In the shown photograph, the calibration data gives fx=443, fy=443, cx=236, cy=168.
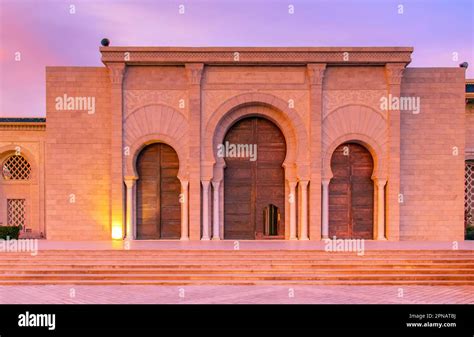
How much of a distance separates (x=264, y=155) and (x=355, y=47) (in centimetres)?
512

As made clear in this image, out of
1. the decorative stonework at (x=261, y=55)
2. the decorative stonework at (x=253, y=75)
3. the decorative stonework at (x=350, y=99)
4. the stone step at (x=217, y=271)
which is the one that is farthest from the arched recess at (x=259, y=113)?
the stone step at (x=217, y=271)

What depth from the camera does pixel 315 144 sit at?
16141 millimetres

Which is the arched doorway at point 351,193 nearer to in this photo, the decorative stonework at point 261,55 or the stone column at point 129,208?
the decorative stonework at point 261,55

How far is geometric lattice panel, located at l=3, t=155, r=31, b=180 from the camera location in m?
21.7

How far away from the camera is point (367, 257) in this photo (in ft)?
41.8

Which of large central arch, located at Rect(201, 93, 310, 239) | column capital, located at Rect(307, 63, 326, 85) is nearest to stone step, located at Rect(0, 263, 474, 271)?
large central arch, located at Rect(201, 93, 310, 239)

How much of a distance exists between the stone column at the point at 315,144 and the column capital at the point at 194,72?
13.0 feet

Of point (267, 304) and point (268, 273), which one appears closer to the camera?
point (267, 304)

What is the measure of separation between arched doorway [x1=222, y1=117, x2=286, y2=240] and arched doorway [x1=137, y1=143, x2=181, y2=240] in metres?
1.92

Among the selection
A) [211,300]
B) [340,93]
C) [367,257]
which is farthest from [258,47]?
[211,300]

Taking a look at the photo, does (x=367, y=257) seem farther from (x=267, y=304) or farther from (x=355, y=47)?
(x=355, y=47)

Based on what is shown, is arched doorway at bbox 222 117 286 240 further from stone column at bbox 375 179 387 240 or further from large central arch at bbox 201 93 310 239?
stone column at bbox 375 179 387 240

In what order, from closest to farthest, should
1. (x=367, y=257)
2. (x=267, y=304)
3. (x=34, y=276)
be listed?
(x=267, y=304), (x=34, y=276), (x=367, y=257)

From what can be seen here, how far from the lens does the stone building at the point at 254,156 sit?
16.1 m
